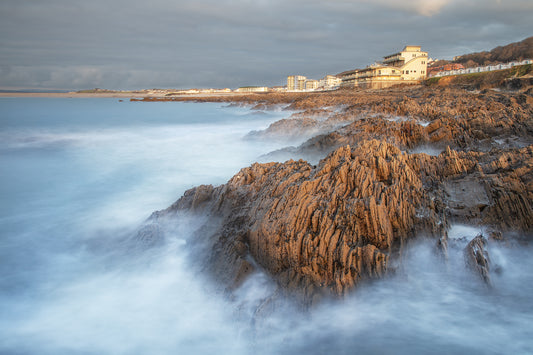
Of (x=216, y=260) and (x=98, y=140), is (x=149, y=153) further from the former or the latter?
(x=216, y=260)

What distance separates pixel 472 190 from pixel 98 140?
21715 millimetres

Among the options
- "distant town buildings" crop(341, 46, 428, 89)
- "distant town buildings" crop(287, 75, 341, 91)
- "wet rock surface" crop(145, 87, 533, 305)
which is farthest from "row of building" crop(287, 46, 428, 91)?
"distant town buildings" crop(287, 75, 341, 91)

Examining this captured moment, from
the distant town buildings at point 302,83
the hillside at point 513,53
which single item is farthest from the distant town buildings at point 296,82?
the hillside at point 513,53

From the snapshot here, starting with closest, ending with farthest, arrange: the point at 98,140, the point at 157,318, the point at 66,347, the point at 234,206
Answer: the point at 66,347 < the point at 157,318 < the point at 234,206 < the point at 98,140

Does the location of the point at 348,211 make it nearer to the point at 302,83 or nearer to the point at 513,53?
the point at 513,53

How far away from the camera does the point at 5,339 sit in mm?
4129

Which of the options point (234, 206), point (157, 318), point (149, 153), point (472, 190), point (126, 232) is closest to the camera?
point (157, 318)

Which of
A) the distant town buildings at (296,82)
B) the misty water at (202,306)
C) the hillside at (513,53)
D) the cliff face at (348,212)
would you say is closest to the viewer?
the misty water at (202,306)

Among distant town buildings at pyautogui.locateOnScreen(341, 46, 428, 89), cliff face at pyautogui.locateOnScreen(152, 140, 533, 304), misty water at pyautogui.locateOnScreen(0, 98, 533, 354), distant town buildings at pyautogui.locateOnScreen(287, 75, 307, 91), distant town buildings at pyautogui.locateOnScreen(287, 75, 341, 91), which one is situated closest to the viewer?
misty water at pyautogui.locateOnScreen(0, 98, 533, 354)

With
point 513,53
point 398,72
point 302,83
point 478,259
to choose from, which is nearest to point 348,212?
point 478,259

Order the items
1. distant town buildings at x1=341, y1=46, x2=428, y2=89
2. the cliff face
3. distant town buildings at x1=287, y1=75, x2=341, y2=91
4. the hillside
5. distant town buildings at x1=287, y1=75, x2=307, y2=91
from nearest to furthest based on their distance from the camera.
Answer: the cliff face → distant town buildings at x1=341, y1=46, x2=428, y2=89 → the hillside → distant town buildings at x1=287, y1=75, x2=341, y2=91 → distant town buildings at x1=287, y1=75, x2=307, y2=91

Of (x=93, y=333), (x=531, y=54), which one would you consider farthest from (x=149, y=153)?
(x=531, y=54)

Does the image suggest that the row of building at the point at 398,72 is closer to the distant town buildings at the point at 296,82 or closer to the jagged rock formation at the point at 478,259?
the jagged rock formation at the point at 478,259

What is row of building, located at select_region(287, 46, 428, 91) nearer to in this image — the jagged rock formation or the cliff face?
the cliff face
